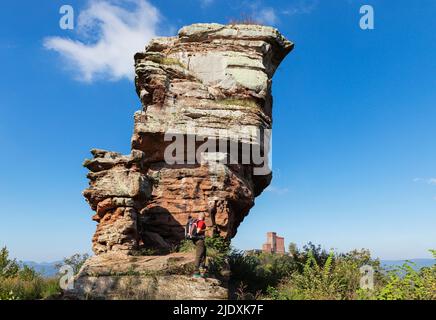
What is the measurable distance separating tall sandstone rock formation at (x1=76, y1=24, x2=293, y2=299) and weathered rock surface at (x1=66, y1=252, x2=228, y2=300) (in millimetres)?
613

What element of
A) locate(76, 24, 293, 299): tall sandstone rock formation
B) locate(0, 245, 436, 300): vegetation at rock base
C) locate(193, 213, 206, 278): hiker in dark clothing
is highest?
locate(76, 24, 293, 299): tall sandstone rock formation

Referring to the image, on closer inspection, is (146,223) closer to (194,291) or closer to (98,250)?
(98,250)

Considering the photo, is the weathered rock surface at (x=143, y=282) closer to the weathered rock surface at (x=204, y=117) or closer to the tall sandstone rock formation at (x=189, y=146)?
the tall sandstone rock formation at (x=189, y=146)

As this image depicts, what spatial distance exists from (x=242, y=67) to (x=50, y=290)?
1200cm

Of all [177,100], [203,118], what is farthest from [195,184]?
[177,100]

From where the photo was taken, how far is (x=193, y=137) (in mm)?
15297

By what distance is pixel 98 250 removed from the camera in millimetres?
12023

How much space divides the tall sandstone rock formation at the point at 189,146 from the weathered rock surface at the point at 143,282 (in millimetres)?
613

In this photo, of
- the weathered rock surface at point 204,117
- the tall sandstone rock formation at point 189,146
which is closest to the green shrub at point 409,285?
the tall sandstone rock formation at point 189,146

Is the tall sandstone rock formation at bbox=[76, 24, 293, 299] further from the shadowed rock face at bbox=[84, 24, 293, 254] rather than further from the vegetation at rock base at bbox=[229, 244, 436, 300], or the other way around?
the vegetation at rock base at bbox=[229, 244, 436, 300]

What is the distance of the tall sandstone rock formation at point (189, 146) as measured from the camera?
1255cm

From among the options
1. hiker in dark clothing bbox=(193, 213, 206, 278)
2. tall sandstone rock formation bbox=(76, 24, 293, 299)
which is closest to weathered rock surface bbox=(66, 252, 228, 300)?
hiker in dark clothing bbox=(193, 213, 206, 278)

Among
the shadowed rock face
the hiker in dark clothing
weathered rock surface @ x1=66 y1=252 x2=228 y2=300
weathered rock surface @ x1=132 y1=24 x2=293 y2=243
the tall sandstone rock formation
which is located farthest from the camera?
weathered rock surface @ x1=132 y1=24 x2=293 y2=243

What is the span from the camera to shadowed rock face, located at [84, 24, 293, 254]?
13.0 m
